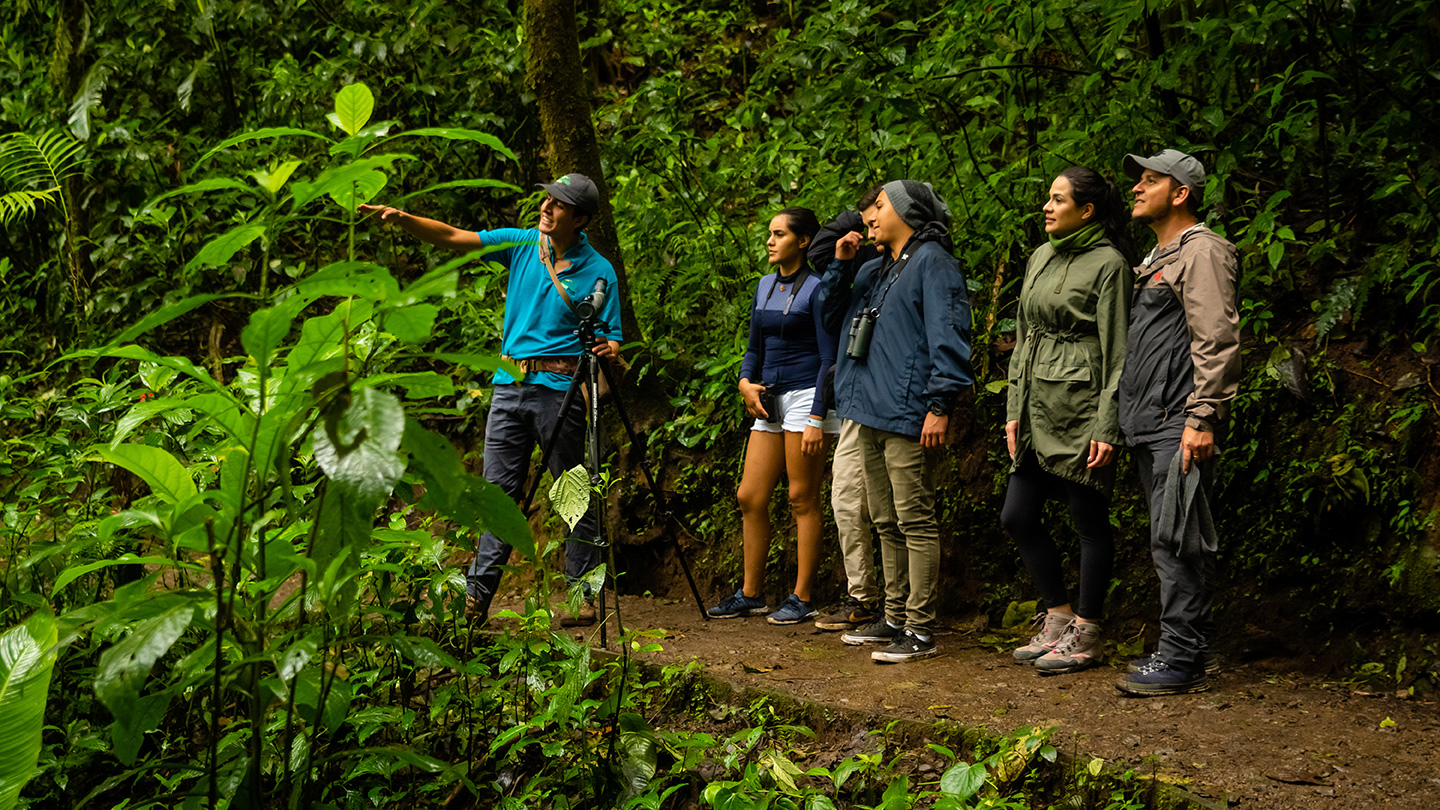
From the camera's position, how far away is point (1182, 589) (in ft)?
11.6

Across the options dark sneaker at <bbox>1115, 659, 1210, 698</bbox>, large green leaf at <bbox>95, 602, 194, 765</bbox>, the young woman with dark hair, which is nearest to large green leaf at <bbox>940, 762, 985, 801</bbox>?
dark sneaker at <bbox>1115, 659, 1210, 698</bbox>

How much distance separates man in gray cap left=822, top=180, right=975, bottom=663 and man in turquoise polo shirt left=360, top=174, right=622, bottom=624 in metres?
1.15

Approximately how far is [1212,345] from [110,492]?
428 cm

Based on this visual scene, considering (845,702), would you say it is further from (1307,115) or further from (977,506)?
(1307,115)

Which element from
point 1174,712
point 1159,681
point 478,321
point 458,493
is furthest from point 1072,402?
point 478,321

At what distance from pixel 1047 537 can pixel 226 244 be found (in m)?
3.35

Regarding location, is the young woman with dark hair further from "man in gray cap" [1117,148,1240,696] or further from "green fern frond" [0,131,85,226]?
"green fern frond" [0,131,85,226]

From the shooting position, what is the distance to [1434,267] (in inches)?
154

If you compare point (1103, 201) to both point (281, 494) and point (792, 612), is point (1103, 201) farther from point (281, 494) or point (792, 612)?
point (281, 494)

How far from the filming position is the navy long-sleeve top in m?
4.72

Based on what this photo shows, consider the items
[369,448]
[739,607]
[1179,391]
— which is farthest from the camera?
[739,607]

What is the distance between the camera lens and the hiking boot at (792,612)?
187 inches

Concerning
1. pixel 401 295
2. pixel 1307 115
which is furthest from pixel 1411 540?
pixel 401 295

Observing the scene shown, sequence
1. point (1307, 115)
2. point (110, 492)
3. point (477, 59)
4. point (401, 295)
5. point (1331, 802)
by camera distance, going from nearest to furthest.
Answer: point (401, 295)
point (1331, 802)
point (110, 492)
point (1307, 115)
point (477, 59)
